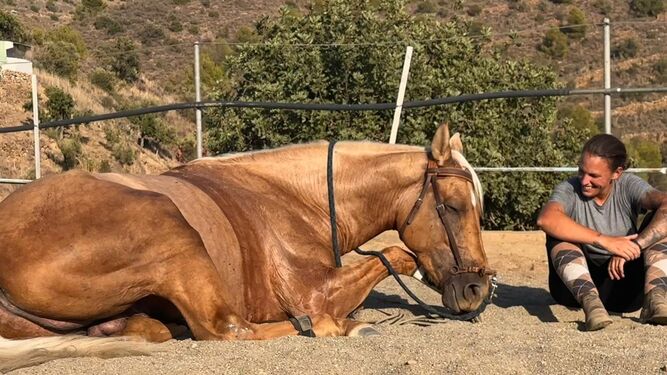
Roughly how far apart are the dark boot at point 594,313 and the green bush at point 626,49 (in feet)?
117

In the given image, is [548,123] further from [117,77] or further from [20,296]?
[117,77]

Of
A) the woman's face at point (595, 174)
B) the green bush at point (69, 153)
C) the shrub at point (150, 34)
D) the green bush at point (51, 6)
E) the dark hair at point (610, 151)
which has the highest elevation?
the dark hair at point (610, 151)

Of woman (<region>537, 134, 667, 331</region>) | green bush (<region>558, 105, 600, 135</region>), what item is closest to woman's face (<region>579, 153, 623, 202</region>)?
woman (<region>537, 134, 667, 331</region>)

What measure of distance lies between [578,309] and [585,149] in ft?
3.74

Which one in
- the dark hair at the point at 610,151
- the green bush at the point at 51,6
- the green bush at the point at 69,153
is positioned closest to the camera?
the dark hair at the point at 610,151

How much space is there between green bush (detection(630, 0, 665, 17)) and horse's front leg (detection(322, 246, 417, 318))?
41.7 meters

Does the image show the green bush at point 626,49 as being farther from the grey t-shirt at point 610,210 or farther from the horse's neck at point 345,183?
the horse's neck at point 345,183

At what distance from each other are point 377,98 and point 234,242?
12.1m

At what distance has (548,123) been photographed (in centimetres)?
1791

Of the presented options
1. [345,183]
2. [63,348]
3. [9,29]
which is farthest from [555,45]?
[63,348]

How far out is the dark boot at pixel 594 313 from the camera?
4926mm

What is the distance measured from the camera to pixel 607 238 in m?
5.36

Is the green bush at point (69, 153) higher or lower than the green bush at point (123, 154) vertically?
higher

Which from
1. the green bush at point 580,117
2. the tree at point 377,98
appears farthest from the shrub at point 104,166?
the green bush at point 580,117
